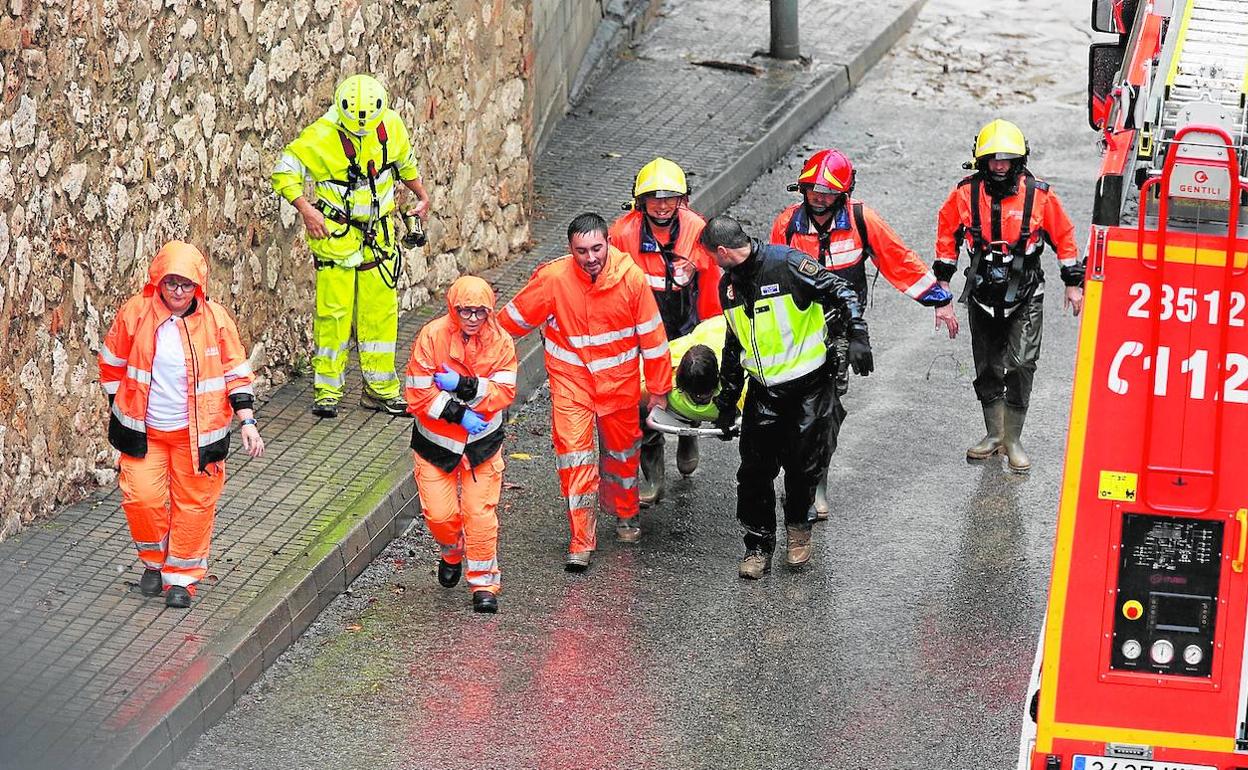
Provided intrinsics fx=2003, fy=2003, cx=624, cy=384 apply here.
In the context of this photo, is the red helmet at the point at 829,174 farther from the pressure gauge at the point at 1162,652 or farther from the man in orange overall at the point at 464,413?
the pressure gauge at the point at 1162,652

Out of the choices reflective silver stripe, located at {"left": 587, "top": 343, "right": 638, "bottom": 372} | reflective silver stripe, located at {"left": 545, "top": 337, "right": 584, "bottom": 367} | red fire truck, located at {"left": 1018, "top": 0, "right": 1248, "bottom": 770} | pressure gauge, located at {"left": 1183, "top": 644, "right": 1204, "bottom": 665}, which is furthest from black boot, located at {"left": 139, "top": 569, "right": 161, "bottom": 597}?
pressure gauge, located at {"left": 1183, "top": 644, "right": 1204, "bottom": 665}

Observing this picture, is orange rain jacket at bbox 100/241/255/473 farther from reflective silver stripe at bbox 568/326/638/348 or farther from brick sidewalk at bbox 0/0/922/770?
A: reflective silver stripe at bbox 568/326/638/348

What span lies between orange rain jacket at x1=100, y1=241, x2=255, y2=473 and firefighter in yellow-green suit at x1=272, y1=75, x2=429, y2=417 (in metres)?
2.25

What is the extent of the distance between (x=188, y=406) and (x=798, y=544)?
3.11 meters

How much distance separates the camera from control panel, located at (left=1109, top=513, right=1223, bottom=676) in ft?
21.7

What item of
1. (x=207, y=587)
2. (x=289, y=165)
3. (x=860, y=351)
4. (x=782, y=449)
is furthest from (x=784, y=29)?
(x=207, y=587)

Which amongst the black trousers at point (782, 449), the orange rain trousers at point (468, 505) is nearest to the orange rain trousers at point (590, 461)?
the orange rain trousers at point (468, 505)

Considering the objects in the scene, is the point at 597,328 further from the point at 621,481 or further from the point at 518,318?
the point at 621,481

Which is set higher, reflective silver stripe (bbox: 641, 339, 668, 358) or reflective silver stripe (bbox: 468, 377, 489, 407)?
reflective silver stripe (bbox: 468, 377, 489, 407)

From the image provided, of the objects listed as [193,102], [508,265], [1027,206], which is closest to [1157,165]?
[1027,206]

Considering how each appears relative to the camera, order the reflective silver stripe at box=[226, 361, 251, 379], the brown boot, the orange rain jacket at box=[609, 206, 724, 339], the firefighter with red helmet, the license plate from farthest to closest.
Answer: the orange rain jacket at box=[609, 206, 724, 339]
the firefighter with red helmet
the brown boot
the reflective silver stripe at box=[226, 361, 251, 379]
the license plate

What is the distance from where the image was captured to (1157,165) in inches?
265

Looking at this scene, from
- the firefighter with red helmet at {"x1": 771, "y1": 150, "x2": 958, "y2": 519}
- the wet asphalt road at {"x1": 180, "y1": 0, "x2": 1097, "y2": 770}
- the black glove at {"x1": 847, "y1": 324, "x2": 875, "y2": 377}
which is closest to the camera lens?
the wet asphalt road at {"x1": 180, "y1": 0, "x2": 1097, "y2": 770}

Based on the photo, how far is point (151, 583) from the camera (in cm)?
904
